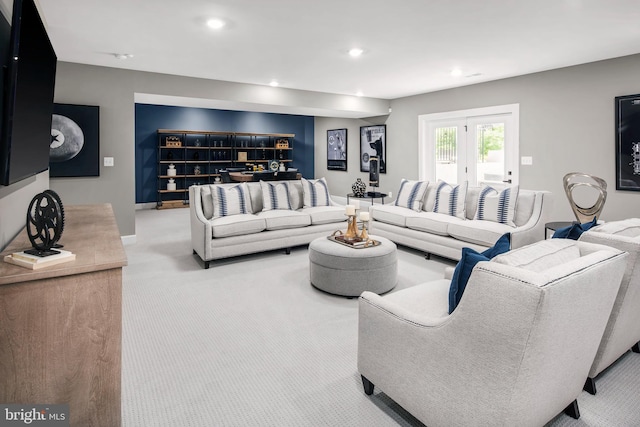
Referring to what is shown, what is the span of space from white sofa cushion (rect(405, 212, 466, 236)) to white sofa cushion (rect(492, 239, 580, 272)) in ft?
9.10

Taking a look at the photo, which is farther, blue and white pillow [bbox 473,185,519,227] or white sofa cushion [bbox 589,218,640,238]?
blue and white pillow [bbox 473,185,519,227]

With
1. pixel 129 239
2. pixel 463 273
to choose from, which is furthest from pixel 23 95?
pixel 129 239

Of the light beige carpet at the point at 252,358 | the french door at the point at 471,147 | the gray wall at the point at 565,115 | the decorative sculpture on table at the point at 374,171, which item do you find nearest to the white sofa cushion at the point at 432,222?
the light beige carpet at the point at 252,358

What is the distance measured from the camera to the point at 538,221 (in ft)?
14.0

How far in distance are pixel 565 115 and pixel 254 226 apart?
14.5 ft

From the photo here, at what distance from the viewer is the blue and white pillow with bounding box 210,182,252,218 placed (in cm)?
481

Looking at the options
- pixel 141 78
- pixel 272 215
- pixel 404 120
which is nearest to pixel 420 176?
pixel 404 120

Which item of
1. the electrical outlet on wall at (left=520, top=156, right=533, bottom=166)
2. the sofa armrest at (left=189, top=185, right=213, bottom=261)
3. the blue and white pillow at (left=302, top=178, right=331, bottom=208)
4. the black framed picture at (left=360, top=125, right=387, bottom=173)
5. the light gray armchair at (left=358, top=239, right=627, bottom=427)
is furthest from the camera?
the black framed picture at (left=360, top=125, right=387, bottom=173)

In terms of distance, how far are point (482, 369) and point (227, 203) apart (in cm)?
393

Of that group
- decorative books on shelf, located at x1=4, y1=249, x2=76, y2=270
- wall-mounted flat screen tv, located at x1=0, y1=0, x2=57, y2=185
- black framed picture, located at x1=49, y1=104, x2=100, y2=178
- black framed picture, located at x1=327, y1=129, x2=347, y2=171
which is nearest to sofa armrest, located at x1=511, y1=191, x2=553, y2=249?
decorative books on shelf, located at x1=4, y1=249, x2=76, y2=270

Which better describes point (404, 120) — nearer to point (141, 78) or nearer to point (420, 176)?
point (420, 176)

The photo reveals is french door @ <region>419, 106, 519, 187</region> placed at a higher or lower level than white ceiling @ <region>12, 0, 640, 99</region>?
lower

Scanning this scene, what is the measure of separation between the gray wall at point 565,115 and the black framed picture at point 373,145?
61.5 inches

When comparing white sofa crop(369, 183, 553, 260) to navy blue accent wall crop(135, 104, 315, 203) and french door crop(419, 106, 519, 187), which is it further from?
navy blue accent wall crop(135, 104, 315, 203)
